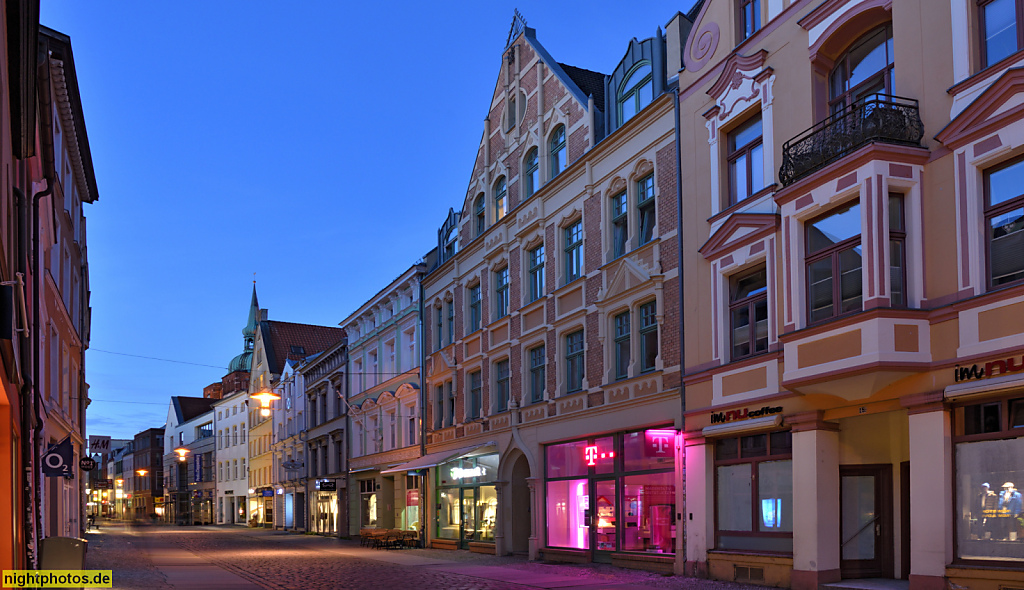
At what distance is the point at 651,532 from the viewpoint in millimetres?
22266

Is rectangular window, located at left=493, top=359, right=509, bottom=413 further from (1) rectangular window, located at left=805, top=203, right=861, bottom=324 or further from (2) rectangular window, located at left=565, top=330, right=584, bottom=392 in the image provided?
(1) rectangular window, located at left=805, top=203, right=861, bottom=324

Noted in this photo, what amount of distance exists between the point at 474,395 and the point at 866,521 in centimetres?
1786

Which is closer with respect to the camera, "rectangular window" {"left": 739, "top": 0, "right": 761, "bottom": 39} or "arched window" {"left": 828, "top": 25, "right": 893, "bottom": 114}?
"arched window" {"left": 828, "top": 25, "right": 893, "bottom": 114}

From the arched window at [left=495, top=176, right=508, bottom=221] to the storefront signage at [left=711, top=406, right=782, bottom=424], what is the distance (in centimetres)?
1368

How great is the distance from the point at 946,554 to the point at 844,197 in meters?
5.46

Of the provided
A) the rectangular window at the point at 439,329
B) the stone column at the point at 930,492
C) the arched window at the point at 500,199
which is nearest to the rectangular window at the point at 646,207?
the arched window at the point at 500,199

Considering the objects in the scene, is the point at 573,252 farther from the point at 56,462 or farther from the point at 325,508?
the point at 325,508

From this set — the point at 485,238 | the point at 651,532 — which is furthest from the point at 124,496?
the point at 651,532

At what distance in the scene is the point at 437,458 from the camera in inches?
1326

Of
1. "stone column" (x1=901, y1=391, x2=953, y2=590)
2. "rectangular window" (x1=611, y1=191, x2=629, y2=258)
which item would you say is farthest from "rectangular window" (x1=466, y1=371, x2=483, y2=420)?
"stone column" (x1=901, y1=391, x2=953, y2=590)

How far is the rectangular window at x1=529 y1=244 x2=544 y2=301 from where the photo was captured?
29062 millimetres

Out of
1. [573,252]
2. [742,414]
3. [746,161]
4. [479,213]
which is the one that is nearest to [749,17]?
[746,161]

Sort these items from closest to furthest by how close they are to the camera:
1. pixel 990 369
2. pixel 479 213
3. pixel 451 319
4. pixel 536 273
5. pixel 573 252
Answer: pixel 990 369
pixel 573 252
pixel 536 273
pixel 479 213
pixel 451 319

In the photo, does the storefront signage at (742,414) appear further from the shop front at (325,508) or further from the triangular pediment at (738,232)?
the shop front at (325,508)
